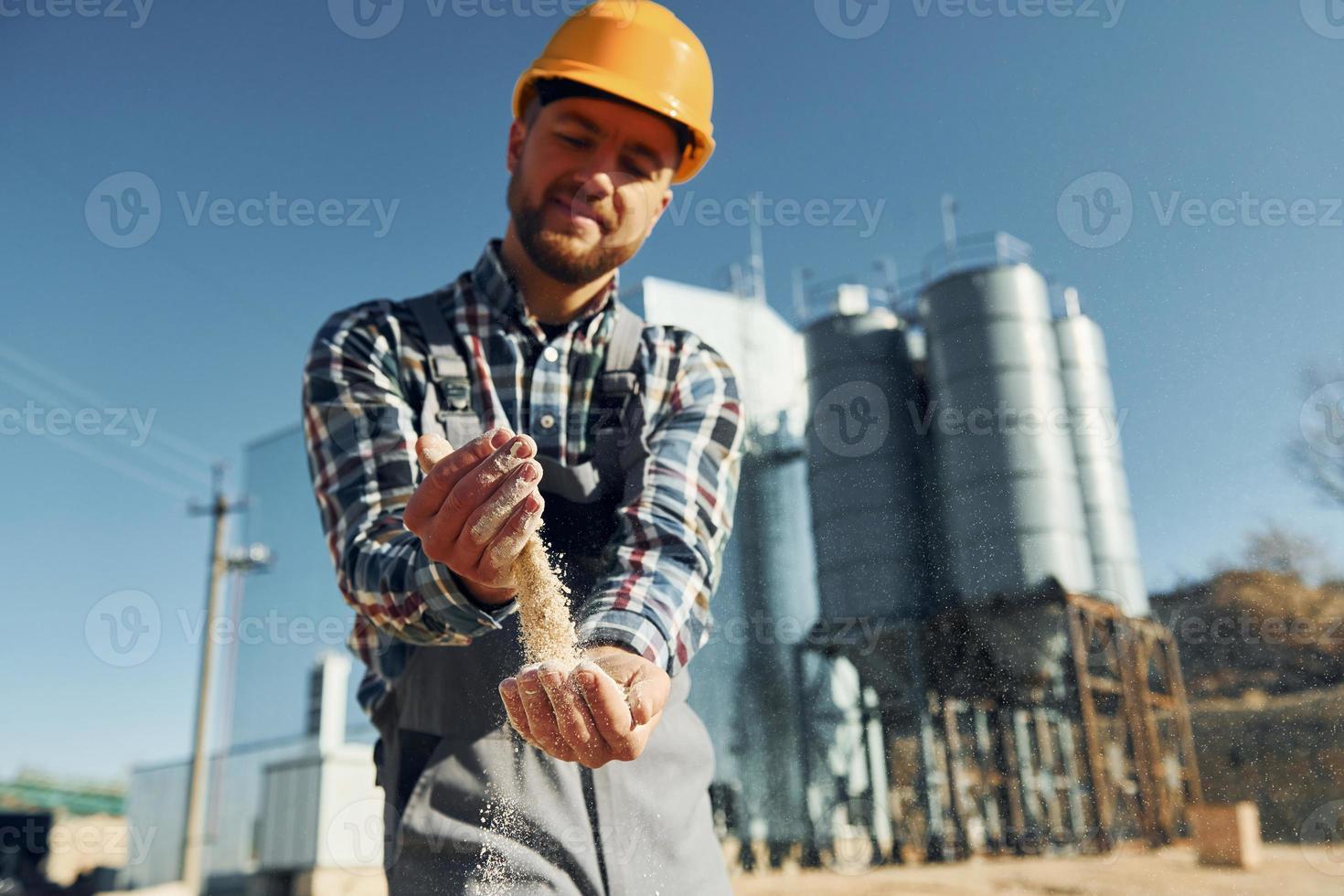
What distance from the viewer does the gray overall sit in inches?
33.7

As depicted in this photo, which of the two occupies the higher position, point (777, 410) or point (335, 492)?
point (777, 410)

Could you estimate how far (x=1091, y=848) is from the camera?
542 cm

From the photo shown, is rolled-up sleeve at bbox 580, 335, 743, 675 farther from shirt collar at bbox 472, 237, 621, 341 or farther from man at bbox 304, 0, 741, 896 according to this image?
shirt collar at bbox 472, 237, 621, 341

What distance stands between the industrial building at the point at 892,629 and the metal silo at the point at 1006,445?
20 millimetres

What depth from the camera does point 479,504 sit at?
0.69 metres

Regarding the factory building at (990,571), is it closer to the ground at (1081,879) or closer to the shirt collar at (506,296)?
the ground at (1081,879)

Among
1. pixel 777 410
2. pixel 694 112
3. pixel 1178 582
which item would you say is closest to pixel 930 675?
pixel 777 410

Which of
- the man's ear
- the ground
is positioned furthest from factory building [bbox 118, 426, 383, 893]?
the man's ear

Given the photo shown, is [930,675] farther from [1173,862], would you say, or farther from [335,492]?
[335,492]

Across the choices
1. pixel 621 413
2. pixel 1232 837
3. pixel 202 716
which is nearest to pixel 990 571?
pixel 1232 837

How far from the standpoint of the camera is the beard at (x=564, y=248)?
3.62 feet

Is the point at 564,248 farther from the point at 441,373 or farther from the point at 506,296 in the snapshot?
the point at 441,373

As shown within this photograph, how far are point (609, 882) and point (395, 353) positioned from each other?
1.92ft

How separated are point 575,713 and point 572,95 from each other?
0.76m
